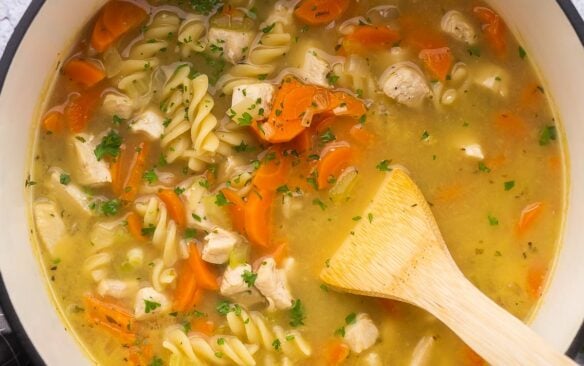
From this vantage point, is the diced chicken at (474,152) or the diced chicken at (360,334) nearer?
the diced chicken at (360,334)

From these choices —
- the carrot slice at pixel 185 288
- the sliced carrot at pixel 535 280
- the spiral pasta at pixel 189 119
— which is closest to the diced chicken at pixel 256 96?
the spiral pasta at pixel 189 119

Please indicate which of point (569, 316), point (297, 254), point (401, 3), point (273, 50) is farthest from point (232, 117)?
point (569, 316)

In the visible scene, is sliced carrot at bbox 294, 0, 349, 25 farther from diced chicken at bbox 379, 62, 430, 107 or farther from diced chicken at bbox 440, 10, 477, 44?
diced chicken at bbox 440, 10, 477, 44

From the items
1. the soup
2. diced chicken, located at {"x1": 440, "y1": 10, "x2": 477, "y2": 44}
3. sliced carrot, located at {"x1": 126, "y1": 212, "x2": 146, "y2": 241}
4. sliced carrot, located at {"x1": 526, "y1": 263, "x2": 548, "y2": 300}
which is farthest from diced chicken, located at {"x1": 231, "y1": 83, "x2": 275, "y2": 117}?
sliced carrot, located at {"x1": 526, "y1": 263, "x2": 548, "y2": 300}

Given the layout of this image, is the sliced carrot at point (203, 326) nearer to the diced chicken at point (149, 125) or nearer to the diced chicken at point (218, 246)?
the diced chicken at point (218, 246)

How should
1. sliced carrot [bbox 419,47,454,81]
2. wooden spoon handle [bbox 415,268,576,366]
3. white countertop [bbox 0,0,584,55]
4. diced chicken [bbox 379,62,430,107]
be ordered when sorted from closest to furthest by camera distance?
wooden spoon handle [bbox 415,268,576,366] → diced chicken [bbox 379,62,430,107] → sliced carrot [bbox 419,47,454,81] → white countertop [bbox 0,0,584,55]
